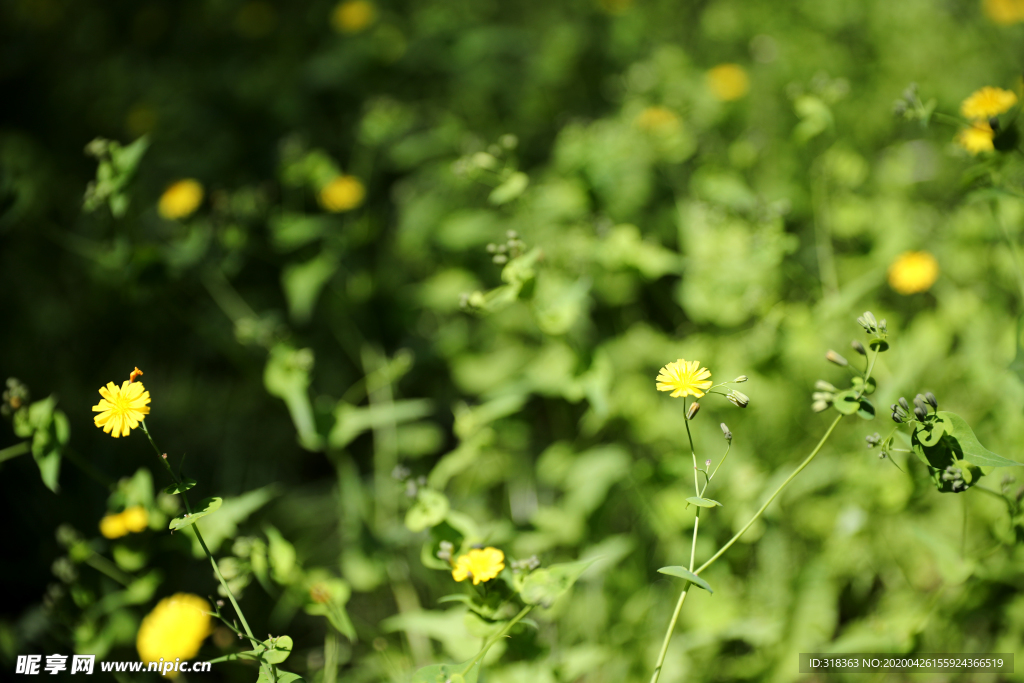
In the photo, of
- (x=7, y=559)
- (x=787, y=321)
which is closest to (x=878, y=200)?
(x=787, y=321)

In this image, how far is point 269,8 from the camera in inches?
133

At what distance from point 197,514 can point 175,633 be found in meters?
0.60

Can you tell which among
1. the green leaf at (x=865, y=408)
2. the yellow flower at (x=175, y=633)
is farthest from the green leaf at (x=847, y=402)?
the yellow flower at (x=175, y=633)

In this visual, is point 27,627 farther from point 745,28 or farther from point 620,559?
point 745,28

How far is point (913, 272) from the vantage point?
81.1 inches

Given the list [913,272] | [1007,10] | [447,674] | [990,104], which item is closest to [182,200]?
[447,674]

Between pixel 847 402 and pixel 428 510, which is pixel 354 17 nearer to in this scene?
pixel 428 510

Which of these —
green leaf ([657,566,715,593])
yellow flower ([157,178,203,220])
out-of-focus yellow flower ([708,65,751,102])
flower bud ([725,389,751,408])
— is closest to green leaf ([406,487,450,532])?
green leaf ([657,566,715,593])

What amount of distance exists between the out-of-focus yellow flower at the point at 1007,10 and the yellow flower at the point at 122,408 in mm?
4191

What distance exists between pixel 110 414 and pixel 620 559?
1574 mm

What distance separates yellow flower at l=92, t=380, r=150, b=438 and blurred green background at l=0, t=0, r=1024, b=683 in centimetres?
46

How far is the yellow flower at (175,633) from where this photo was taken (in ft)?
4.91

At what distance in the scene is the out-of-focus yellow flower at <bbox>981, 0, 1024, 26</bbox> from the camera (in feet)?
9.78

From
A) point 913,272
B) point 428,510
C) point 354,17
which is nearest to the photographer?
point 428,510
